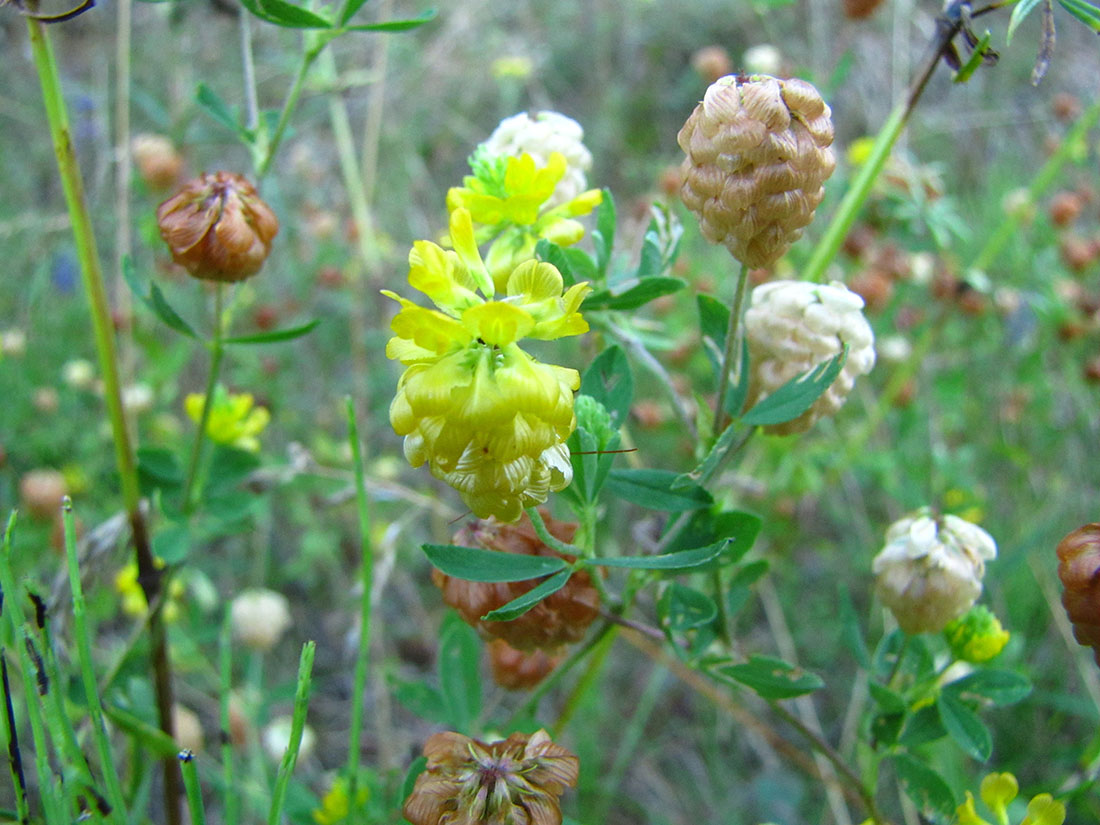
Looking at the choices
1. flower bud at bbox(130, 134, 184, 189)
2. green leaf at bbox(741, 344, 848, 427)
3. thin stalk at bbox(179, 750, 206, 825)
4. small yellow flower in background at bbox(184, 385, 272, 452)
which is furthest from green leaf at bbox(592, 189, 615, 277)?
flower bud at bbox(130, 134, 184, 189)

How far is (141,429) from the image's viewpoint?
118 inches

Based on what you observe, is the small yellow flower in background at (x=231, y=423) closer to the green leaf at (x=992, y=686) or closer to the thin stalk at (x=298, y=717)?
the thin stalk at (x=298, y=717)

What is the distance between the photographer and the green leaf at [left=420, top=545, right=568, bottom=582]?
843 mm

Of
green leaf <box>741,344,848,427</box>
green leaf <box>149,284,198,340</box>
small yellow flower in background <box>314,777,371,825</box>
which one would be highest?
green leaf <box>741,344,848,427</box>

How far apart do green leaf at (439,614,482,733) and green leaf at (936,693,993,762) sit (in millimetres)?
730

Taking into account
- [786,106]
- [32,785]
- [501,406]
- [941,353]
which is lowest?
[32,785]

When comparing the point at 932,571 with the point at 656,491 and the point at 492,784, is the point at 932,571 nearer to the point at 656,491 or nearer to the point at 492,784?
the point at 656,491

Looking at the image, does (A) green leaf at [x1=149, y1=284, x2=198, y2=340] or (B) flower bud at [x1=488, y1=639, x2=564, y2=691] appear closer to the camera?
(A) green leaf at [x1=149, y1=284, x2=198, y2=340]

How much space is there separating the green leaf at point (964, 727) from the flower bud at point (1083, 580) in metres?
0.24

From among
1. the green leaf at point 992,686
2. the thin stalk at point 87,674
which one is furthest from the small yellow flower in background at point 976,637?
the thin stalk at point 87,674

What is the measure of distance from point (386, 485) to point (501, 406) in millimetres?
1400

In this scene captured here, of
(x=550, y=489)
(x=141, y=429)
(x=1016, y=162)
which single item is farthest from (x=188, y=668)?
(x=1016, y=162)

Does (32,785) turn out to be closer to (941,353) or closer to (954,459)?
(954,459)

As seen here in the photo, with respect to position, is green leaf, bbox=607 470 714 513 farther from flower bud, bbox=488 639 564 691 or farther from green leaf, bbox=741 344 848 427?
flower bud, bbox=488 639 564 691
